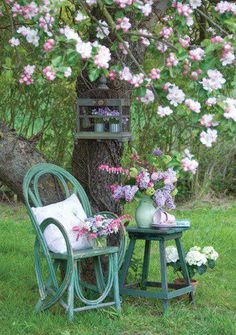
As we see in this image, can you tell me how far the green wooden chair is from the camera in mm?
4141

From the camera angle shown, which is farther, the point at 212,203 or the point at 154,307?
the point at 212,203

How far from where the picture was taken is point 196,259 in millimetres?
4672

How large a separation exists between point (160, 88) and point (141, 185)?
50.6 inches

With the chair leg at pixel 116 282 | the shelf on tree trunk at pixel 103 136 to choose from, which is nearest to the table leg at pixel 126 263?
the chair leg at pixel 116 282

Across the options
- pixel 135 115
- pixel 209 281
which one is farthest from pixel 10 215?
pixel 209 281

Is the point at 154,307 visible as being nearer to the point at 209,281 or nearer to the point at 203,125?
the point at 209,281

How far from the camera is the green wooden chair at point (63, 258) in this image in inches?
163

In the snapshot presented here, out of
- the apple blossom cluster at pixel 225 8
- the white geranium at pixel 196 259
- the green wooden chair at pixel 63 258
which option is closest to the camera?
the apple blossom cluster at pixel 225 8

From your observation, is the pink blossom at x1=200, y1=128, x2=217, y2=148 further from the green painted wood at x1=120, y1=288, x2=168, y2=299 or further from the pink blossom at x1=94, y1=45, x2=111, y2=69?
the green painted wood at x1=120, y1=288, x2=168, y2=299

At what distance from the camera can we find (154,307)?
15.0ft

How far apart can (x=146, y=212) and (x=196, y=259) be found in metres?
0.47

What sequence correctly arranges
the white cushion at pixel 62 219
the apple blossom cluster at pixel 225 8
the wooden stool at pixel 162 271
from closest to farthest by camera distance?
1. the apple blossom cluster at pixel 225 8
2. the white cushion at pixel 62 219
3. the wooden stool at pixel 162 271

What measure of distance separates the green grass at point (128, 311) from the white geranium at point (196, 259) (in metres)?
0.25

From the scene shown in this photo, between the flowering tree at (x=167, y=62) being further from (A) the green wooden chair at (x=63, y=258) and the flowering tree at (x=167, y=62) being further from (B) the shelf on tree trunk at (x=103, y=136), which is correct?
(B) the shelf on tree trunk at (x=103, y=136)
